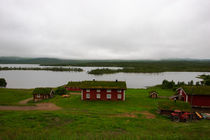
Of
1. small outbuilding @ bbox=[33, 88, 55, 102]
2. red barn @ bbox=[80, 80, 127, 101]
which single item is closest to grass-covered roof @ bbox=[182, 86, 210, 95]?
red barn @ bbox=[80, 80, 127, 101]

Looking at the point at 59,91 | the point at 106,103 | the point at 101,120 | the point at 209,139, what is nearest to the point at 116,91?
the point at 106,103

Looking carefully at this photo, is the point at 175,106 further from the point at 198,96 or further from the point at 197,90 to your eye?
the point at 197,90

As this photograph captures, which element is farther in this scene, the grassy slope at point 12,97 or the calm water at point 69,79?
the calm water at point 69,79

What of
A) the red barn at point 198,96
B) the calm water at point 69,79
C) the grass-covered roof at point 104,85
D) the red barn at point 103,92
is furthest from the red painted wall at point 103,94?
the calm water at point 69,79

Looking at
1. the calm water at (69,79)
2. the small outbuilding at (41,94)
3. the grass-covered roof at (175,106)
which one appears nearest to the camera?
the grass-covered roof at (175,106)

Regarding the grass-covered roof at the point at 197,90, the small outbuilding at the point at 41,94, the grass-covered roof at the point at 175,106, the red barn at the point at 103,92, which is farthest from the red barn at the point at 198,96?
the small outbuilding at the point at 41,94

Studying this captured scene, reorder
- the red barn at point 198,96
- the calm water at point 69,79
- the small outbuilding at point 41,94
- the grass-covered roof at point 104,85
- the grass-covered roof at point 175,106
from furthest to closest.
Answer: the calm water at point 69,79 → the small outbuilding at point 41,94 → the grass-covered roof at point 104,85 → the red barn at point 198,96 → the grass-covered roof at point 175,106

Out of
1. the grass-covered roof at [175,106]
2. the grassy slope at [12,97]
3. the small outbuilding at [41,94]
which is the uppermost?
the grass-covered roof at [175,106]

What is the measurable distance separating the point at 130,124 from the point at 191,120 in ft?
36.2

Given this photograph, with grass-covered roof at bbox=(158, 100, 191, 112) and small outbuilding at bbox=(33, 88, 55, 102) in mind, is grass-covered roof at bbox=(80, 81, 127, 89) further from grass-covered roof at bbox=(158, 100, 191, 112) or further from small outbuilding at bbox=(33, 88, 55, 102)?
small outbuilding at bbox=(33, 88, 55, 102)

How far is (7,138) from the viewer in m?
9.27

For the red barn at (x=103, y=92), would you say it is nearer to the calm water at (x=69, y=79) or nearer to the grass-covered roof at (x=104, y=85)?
the grass-covered roof at (x=104, y=85)

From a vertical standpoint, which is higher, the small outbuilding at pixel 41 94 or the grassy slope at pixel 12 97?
the small outbuilding at pixel 41 94

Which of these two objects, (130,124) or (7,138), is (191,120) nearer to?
(130,124)
